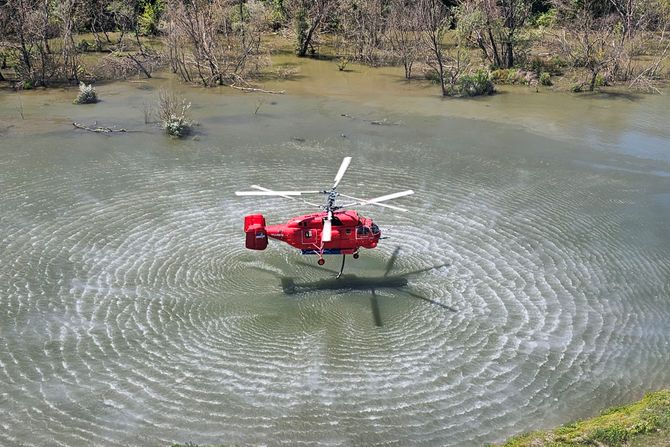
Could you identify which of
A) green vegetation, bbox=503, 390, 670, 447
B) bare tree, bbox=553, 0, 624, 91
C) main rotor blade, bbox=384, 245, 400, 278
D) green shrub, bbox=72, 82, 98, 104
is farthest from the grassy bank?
bare tree, bbox=553, 0, 624, 91

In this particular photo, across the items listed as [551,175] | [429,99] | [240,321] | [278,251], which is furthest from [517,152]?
[240,321]

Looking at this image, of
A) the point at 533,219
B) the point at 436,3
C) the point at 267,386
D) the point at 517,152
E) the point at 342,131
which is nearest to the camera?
the point at 267,386

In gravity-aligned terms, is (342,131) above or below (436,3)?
below

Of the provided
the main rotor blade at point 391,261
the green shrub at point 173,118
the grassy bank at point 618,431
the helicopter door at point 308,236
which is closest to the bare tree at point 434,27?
the green shrub at point 173,118

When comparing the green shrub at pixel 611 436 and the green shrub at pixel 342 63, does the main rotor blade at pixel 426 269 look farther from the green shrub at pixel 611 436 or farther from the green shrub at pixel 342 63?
the green shrub at pixel 342 63

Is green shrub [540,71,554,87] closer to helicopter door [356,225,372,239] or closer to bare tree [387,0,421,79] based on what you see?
bare tree [387,0,421,79]

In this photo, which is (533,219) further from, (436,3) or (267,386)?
(436,3)

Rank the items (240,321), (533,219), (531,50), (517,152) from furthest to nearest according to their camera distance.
Answer: (531,50) < (517,152) < (533,219) < (240,321)
